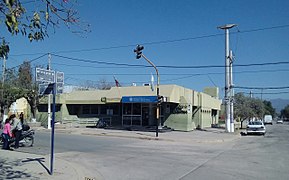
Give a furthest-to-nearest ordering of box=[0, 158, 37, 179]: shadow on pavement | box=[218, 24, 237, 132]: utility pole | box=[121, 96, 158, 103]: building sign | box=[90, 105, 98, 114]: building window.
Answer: box=[90, 105, 98, 114]: building window
box=[218, 24, 237, 132]: utility pole
box=[121, 96, 158, 103]: building sign
box=[0, 158, 37, 179]: shadow on pavement

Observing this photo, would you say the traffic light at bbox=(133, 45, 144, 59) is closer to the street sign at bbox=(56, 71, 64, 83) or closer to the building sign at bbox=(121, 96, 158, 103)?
A: the building sign at bbox=(121, 96, 158, 103)

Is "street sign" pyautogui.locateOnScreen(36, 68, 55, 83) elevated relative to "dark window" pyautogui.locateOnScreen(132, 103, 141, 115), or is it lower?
elevated

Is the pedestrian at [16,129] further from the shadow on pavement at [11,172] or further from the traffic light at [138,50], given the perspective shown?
the traffic light at [138,50]

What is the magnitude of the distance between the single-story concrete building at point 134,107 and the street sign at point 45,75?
68.8ft

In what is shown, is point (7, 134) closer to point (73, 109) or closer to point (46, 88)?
point (46, 88)

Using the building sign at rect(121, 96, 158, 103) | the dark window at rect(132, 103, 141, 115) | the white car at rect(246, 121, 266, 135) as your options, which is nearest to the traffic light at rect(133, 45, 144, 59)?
the building sign at rect(121, 96, 158, 103)

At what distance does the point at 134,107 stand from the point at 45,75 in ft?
88.5

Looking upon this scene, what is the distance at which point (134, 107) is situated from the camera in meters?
37.4

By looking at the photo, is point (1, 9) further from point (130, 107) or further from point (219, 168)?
point (130, 107)

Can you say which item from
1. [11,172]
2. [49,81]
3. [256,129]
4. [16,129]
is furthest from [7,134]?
[256,129]

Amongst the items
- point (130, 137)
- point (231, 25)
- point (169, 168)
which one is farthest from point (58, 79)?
point (231, 25)

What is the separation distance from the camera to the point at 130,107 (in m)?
37.7

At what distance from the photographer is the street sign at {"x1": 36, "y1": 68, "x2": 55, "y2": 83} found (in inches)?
410

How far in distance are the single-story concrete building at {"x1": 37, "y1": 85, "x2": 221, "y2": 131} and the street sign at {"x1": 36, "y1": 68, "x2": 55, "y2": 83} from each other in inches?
826
